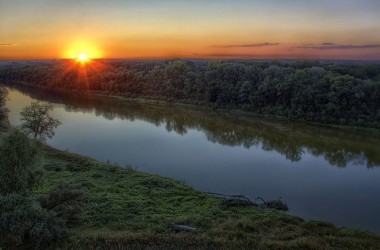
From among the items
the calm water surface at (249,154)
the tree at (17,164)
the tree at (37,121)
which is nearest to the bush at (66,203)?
the tree at (17,164)

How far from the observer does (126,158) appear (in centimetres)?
2769

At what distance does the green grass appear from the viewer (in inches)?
Answer: 523

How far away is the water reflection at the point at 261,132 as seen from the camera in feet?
102

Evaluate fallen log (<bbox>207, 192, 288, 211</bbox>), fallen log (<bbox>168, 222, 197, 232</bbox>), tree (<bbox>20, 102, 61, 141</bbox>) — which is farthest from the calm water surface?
fallen log (<bbox>168, 222, 197, 232</bbox>)

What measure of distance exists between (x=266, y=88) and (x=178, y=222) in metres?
37.7

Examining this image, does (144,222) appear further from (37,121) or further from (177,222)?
(37,121)

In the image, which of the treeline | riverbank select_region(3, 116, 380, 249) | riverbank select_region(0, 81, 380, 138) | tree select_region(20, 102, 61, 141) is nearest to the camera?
riverbank select_region(3, 116, 380, 249)

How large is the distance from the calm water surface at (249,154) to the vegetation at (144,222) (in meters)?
2.66

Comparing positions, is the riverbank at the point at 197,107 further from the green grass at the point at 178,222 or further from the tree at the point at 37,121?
the green grass at the point at 178,222

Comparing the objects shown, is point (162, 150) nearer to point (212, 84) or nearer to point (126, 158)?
point (126, 158)

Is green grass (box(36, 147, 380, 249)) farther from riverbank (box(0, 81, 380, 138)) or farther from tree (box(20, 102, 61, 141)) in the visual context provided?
riverbank (box(0, 81, 380, 138))

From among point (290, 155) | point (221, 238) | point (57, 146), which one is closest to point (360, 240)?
point (221, 238)

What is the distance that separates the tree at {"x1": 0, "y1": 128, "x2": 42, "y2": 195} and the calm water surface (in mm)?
9237

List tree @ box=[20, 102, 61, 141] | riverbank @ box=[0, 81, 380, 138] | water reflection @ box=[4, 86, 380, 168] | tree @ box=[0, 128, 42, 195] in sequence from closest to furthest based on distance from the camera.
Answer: tree @ box=[0, 128, 42, 195] → tree @ box=[20, 102, 61, 141] → water reflection @ box=[4, 86, 380, 168] → riverbank @ box=[0, 81, 380, 138]
